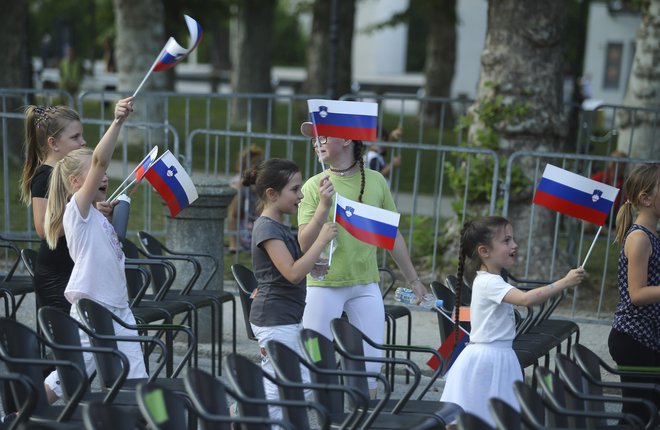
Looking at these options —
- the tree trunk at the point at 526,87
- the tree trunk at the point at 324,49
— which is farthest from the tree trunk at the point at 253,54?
the tree trunk at the point at 526,87

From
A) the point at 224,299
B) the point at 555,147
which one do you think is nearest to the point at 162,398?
the point at 224,299

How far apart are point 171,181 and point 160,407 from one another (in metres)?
2.61

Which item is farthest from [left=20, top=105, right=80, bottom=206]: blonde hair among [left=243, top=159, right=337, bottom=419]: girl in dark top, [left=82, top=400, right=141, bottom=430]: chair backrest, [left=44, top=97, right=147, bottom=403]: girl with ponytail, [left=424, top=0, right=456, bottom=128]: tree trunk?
[left=424, top=0, right=456, bottom=128]: tree trunk

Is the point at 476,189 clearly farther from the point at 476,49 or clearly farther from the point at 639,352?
the point at 476,49

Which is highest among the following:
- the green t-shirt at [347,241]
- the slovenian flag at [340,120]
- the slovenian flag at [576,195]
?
the slovenian flag at [340,120]

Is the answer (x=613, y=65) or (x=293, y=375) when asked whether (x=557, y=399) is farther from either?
(x=613, y=65)

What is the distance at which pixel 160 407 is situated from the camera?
3760mm

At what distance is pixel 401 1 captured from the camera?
142ft

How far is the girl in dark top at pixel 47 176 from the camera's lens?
5516mm

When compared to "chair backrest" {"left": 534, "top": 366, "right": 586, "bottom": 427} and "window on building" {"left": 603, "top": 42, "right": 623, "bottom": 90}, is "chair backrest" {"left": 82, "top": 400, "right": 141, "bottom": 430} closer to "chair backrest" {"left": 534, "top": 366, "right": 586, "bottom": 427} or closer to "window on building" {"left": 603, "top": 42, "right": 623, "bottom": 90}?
"chair backrest" {"left": 534, "top": 366, "right": 586, "bottom": 427}

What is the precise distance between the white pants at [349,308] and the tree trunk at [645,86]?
7.47 metres

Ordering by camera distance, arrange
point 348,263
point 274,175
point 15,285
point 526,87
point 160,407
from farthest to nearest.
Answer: point 526,87 < point 15,285 < point 348,263 < point 274,175 < point 160,407

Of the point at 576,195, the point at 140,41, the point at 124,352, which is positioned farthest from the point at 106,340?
the point at 140,41

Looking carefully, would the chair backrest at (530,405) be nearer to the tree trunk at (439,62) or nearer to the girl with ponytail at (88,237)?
the girl with ponytail at (88,237)
